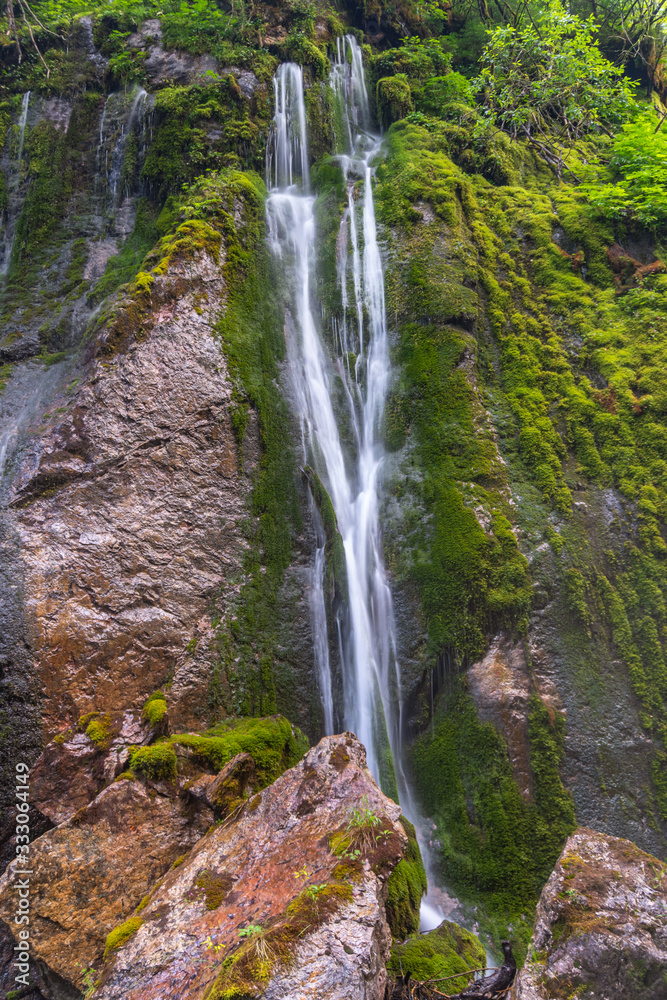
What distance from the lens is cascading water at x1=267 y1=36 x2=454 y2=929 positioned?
654 cm

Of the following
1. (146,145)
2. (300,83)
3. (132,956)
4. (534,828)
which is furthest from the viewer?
(300,83)

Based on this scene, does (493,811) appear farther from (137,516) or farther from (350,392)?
(350,392)

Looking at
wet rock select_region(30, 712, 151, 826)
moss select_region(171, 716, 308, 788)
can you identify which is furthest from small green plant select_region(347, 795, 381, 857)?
wet rock select_region(30, 712, 151, 826)

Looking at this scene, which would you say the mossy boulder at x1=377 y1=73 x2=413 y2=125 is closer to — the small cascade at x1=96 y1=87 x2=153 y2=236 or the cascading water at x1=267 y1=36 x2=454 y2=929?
the cascading water at x1=267 y1=36 x2=454 y2=929

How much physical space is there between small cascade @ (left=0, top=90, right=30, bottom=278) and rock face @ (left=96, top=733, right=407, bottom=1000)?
415 inches

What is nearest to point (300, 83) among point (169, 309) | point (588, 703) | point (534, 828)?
point (169, 309)

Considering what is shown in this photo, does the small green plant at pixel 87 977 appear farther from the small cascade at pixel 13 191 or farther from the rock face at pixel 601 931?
the small cascade at pixel 13 191

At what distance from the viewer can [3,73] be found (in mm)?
11633

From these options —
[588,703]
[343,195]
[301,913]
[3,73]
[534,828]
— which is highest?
[3,73]

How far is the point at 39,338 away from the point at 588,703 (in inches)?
383

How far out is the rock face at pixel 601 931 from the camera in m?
2.67

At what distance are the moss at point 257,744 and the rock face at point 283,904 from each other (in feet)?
3.02

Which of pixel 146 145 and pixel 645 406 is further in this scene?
pixel 146 145

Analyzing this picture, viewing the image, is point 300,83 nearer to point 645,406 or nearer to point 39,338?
point 39,338
